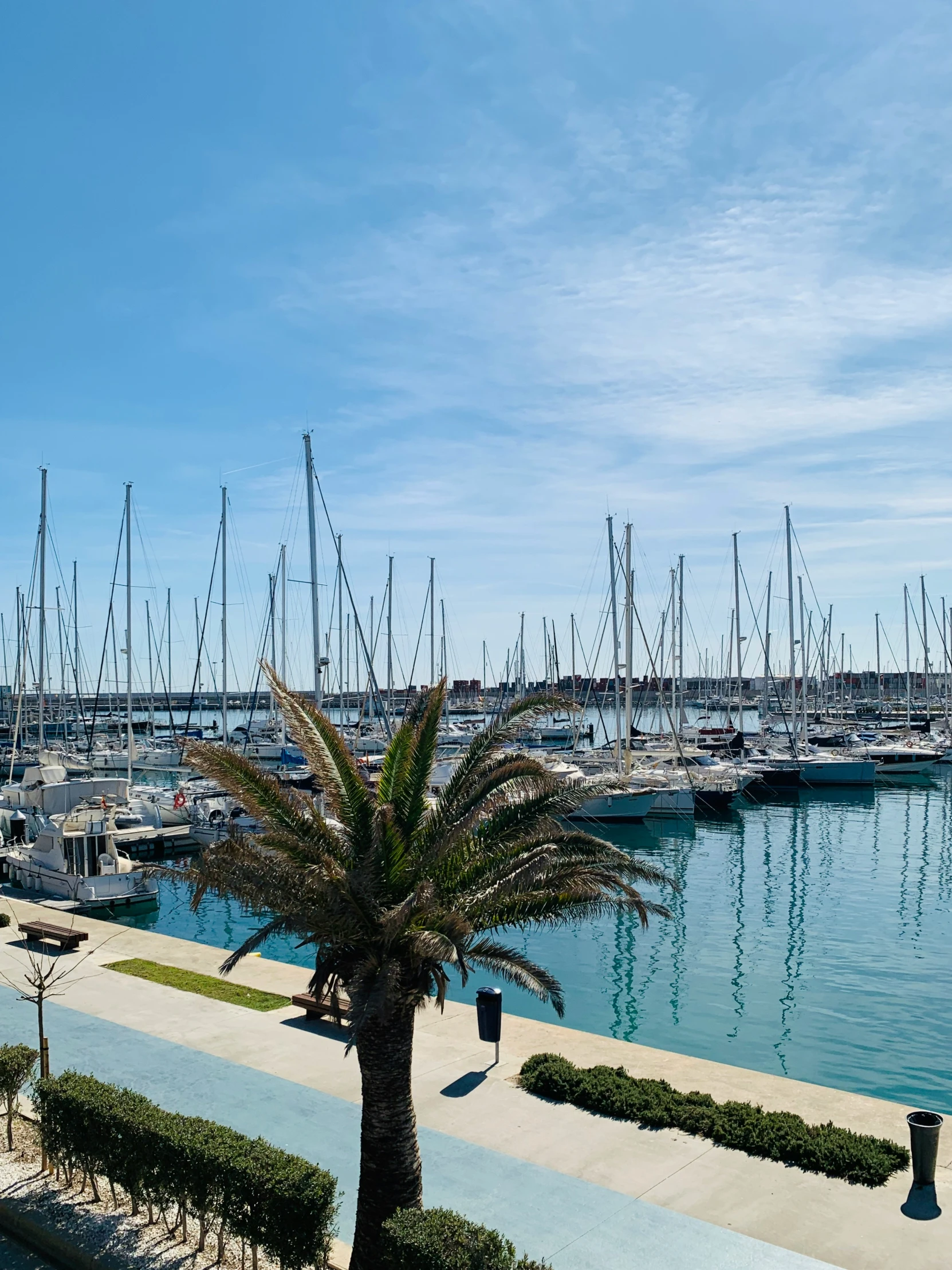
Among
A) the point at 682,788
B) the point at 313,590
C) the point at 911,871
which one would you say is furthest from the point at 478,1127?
the point at 682,788

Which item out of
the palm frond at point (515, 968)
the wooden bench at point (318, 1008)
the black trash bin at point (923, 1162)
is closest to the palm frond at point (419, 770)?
the palm frond at point (515, 968)

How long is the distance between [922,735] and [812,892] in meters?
56.0

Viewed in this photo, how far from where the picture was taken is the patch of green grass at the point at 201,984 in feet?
59.5

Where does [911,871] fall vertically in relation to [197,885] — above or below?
below

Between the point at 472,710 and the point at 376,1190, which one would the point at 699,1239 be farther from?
the point at 472,710

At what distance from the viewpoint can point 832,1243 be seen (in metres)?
9.52

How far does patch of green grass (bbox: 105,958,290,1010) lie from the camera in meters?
18.1

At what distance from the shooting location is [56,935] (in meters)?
21.8

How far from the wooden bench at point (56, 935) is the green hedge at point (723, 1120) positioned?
39.0 feet

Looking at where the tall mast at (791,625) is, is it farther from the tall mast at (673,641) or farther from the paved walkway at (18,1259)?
the paved walkway at (18,1259)

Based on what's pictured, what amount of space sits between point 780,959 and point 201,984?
14425 millimetres

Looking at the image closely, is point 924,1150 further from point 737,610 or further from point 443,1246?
point 737,610

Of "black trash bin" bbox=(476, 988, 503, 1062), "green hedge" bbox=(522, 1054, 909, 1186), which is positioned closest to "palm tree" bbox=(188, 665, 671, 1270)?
"green hedge" bbox=(522, 1054, 909, 1186)

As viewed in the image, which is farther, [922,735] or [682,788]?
[922,735]
